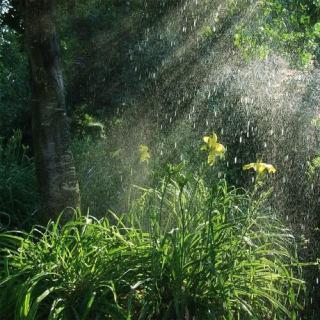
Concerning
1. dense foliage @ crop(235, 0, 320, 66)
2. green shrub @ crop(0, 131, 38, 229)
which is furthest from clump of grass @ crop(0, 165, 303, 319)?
dense foliage @ crop(235, 0, 320, 66)

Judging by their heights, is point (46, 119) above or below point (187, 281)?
above

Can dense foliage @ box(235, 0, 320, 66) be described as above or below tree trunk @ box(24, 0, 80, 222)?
above

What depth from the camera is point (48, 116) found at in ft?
12.2

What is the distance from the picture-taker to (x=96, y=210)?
5020 millimetres

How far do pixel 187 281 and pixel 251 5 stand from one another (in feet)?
20.7

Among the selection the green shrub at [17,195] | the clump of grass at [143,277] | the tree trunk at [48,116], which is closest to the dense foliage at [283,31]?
the green shrub at [17,195]

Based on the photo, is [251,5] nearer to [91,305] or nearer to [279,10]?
[279,10]

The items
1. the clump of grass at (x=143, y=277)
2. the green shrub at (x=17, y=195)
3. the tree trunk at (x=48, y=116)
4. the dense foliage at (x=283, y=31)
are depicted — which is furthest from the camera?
the dense foliage at (x=283, y=31)

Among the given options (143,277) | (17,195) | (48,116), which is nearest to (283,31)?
(17,195)

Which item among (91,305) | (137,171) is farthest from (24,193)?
(91,305)

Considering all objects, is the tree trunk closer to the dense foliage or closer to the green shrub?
the green shrub

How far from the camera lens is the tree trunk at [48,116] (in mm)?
3648

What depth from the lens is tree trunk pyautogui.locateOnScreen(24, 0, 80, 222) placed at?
365cm

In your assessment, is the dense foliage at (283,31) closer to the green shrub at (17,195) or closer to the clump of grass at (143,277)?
Result: the green shrub at (17,195)
